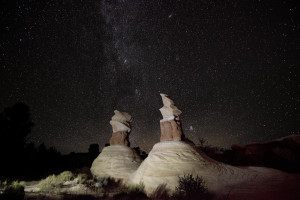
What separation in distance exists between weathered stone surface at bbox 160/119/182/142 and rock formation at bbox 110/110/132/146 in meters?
6.18

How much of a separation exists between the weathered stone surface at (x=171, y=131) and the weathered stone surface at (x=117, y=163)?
4.65 m

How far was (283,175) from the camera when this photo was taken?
13828 millimetres

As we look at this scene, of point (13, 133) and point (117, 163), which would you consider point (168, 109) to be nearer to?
point (117, 163)

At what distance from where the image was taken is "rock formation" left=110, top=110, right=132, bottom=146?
948 inches

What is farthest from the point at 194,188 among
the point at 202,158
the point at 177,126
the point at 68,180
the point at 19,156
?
the point at 19,156

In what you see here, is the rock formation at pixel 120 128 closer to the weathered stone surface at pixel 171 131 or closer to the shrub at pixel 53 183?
the weathered stone surface at pixel 171 131

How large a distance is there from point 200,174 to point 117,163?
9.77 m

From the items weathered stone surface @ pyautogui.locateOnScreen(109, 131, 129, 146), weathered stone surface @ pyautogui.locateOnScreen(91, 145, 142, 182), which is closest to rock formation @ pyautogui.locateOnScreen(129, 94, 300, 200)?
weathered stone surface @ pyautogui.locateOnScreen(91, 145, 142, 182)

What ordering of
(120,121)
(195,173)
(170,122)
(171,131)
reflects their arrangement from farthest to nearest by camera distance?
(120,121) → (170,122) → (171,131) → (195,173)

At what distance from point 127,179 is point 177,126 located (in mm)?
7207

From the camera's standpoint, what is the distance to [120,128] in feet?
80.5

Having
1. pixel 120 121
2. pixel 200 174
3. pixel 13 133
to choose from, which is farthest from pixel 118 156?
pixel 13 133

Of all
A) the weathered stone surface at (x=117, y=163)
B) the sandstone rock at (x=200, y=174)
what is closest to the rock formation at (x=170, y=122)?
the sandstone rock at (x=200, y=174)

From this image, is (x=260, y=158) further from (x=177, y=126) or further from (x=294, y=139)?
(x=177, y=126)
